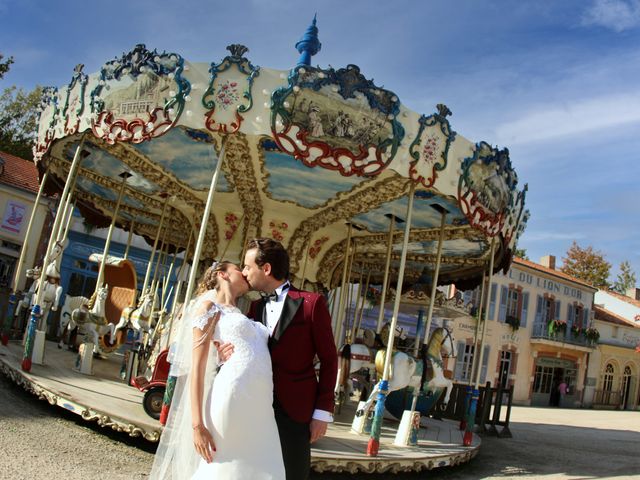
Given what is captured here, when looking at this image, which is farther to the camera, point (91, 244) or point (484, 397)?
point (91, 244)

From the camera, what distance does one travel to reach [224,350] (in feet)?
8.39

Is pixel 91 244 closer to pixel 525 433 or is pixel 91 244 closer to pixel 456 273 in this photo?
pixel 456 273

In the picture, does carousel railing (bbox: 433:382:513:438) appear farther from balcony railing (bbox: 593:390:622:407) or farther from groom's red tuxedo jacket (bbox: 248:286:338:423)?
balcony railing (bbox: 593:390:622:407)

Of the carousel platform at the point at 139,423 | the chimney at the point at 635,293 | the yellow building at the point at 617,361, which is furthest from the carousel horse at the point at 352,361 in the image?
the chimney at the point at 635,293

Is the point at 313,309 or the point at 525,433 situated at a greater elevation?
the point at 313,309

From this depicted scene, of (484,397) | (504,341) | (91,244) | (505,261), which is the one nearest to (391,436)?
(505,261)

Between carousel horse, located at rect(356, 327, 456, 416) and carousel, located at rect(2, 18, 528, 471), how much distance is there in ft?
0.08

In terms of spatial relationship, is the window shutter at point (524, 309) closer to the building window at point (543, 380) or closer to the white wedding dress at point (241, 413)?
the building window at point (543, 380)

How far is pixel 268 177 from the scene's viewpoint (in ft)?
28.8

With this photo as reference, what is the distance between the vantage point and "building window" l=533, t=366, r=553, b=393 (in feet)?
96.1

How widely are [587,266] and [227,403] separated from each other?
3837 cm

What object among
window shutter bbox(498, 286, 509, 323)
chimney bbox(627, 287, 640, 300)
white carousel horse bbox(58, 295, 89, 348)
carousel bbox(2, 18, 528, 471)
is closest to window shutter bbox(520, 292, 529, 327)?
window shutter bbox(498, 286, 509, 323)

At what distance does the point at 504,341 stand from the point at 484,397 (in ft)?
54.6

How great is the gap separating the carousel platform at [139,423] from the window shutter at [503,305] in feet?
64.5
